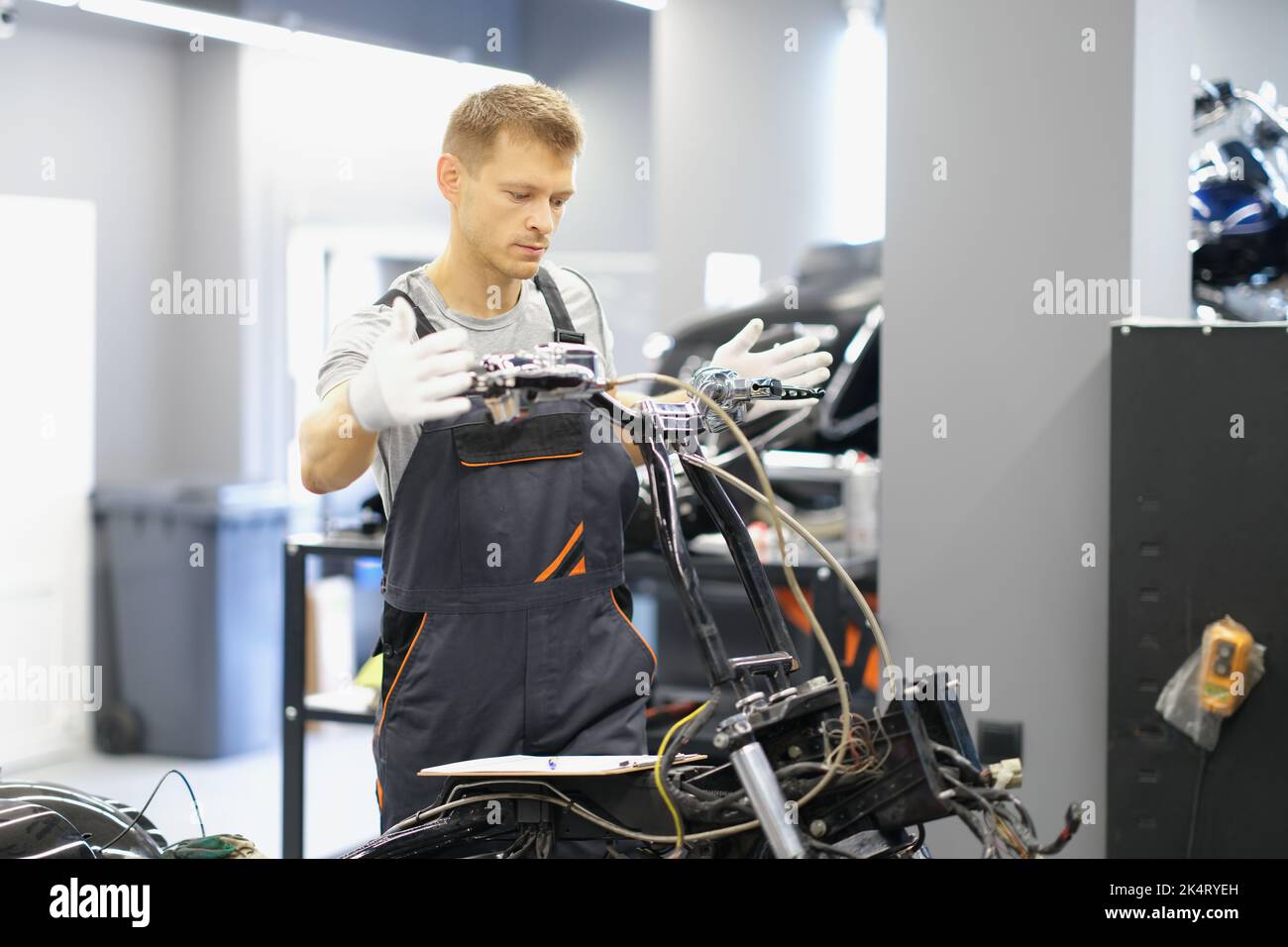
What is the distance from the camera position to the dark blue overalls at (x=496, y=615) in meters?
1.84

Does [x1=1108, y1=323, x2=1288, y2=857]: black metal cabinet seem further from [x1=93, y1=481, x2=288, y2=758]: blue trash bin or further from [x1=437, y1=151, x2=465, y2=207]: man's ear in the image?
[x1=93, y1=481, x2=288, y2=758]: blue trash bin

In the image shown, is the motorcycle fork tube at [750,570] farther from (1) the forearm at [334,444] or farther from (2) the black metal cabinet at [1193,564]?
(2) the black metal cabinet at [1193,564]

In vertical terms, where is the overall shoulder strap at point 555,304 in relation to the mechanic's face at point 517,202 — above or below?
below

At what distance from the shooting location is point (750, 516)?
3717 millimetres

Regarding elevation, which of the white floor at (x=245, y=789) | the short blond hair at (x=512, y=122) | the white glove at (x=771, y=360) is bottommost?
the white floor at (x=245, y=789)

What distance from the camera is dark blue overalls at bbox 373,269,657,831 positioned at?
184 centimetres

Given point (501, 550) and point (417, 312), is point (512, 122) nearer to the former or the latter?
point (417, 312)

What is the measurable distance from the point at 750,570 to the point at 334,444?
1.84 ft

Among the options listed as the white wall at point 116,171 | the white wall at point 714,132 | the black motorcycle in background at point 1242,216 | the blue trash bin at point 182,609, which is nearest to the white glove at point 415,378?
the black motorcycle in background at point 1242,216

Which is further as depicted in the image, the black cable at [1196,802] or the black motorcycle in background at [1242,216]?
the black motorcycle in background at [1242,216]

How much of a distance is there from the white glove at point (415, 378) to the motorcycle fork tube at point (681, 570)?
245 millimetres

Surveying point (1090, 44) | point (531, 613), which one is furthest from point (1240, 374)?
point (531, 613)

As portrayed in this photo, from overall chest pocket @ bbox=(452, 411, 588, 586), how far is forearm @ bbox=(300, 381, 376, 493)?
0.64 feet

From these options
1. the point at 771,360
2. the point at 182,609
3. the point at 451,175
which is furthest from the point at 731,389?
the point at 182,609
